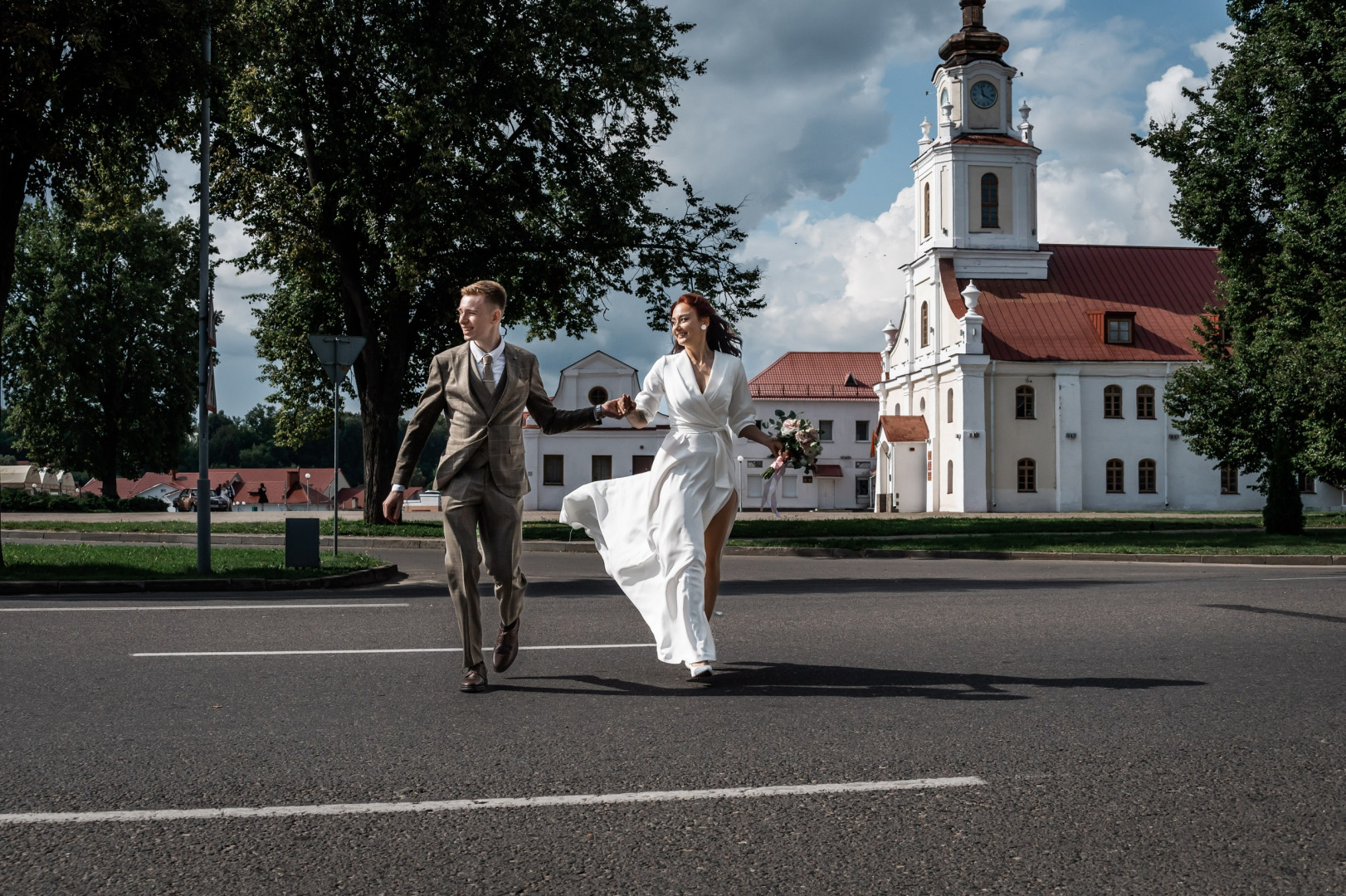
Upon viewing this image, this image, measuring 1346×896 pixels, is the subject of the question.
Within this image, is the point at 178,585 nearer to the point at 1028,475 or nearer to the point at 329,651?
the point at 329,651

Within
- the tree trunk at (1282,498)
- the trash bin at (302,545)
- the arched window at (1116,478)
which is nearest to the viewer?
the trash bin at (302,545)

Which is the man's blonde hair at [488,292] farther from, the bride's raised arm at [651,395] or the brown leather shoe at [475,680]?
the brown leather shoe at [475,680]

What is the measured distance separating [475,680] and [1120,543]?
19484mm

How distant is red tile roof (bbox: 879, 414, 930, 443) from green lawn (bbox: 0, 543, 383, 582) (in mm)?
42336

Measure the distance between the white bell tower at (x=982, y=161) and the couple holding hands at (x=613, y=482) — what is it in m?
53.2

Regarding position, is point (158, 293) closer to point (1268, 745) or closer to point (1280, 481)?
point (1280, 481)

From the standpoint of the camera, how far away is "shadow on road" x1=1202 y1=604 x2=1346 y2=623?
953cm

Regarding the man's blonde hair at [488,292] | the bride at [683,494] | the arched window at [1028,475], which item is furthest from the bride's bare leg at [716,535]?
the arched window at [1028,475]

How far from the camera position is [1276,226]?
30344mm

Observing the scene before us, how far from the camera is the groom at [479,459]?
6.27 metres

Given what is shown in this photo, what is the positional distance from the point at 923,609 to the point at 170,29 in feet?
37.1

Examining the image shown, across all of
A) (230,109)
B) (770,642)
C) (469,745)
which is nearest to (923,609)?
(770,642)

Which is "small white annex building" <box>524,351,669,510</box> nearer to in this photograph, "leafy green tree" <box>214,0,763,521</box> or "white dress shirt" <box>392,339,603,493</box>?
"leafy green tree" <box>214,0,763,521</box>

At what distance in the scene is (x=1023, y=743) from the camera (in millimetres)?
4977
